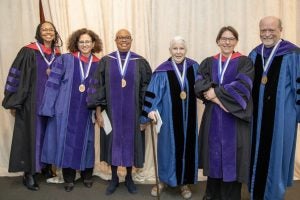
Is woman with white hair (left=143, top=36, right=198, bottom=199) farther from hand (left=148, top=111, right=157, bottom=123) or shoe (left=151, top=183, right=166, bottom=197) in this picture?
shoe (left=151, top=183, right=166, bottom=197)

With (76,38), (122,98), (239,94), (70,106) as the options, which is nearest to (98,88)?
(122,98)

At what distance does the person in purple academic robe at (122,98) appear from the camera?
3.56 m

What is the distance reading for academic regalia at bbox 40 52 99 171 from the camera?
3646 mm

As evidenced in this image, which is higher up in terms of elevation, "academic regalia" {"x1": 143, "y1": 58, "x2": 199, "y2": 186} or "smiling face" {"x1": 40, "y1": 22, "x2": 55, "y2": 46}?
"smiling face" {"x1": 40, "y1": 22, "x2": 55, "y2": 46}

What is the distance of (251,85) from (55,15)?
2.61 meters

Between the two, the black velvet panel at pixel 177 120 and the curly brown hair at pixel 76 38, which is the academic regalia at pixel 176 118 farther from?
the curly brown hair at pixel 76 38

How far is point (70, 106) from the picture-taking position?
12.0 ft

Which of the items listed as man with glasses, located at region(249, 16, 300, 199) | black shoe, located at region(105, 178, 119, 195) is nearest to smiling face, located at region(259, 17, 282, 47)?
man with glasses, located at region(249, 16, 300, 199)

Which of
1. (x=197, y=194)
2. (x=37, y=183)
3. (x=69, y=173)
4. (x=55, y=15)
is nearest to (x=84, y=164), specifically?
(x=69, y=173)

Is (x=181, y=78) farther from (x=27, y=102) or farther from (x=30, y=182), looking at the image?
(x=30, y=182)

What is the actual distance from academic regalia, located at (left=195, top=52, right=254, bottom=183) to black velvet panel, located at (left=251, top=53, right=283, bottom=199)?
115mm

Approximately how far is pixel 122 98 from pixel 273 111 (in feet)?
5.05

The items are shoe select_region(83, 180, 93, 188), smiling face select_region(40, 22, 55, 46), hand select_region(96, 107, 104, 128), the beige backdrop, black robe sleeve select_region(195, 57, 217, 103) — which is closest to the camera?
black robe sleeve select_region(195, 57, 217, 103)

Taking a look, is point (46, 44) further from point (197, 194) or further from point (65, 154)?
point (197, 194)
